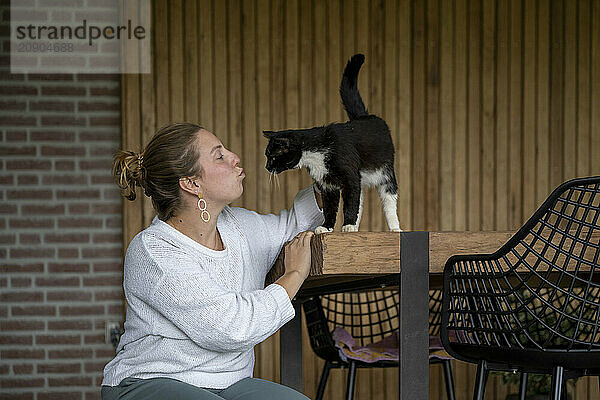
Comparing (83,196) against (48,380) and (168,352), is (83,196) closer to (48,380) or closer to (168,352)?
(48,380)

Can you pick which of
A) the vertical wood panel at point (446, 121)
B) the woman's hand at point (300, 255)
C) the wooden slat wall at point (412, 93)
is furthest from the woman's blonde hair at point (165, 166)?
the vertical wood panel at point (446, 121)

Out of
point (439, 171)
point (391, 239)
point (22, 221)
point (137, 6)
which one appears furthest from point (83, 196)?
point (391, 239)

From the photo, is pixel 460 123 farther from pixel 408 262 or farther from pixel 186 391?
pixel 186 391

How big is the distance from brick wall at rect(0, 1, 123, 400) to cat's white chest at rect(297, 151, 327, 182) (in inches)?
93.8

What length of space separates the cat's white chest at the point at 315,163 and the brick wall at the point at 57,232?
7.82 ft

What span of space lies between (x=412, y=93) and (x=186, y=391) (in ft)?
9.02

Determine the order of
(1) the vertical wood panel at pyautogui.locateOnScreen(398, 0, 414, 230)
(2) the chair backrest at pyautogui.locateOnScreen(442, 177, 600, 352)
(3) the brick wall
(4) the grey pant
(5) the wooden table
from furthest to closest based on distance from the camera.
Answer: (1) the vertical wood panel at pyautogui.locateOnScreen(398, 0, 414, 230), (3) the brick wall, (4) the grey pant, (5) the wooden table, (2) the chair backrest at pyautogui.locateOnScreen(442, 177, 600, 352)

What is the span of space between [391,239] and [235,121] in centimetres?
249

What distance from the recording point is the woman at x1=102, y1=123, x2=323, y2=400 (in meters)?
2.00

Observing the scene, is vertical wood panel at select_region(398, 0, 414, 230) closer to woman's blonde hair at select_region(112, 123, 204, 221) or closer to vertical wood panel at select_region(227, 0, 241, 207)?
vertical wood panel at select_region(227, 0, 241, 207)

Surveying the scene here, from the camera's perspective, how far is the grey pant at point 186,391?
6.51ft

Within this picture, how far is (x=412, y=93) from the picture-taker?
14.4 ft

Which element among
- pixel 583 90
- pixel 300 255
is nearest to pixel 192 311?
pixel 300 255

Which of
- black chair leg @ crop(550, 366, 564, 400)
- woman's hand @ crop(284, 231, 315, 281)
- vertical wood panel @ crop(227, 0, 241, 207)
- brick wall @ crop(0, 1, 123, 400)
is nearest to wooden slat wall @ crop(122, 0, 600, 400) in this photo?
vertical wood panel @ crop(227, 0, 241, 207)
